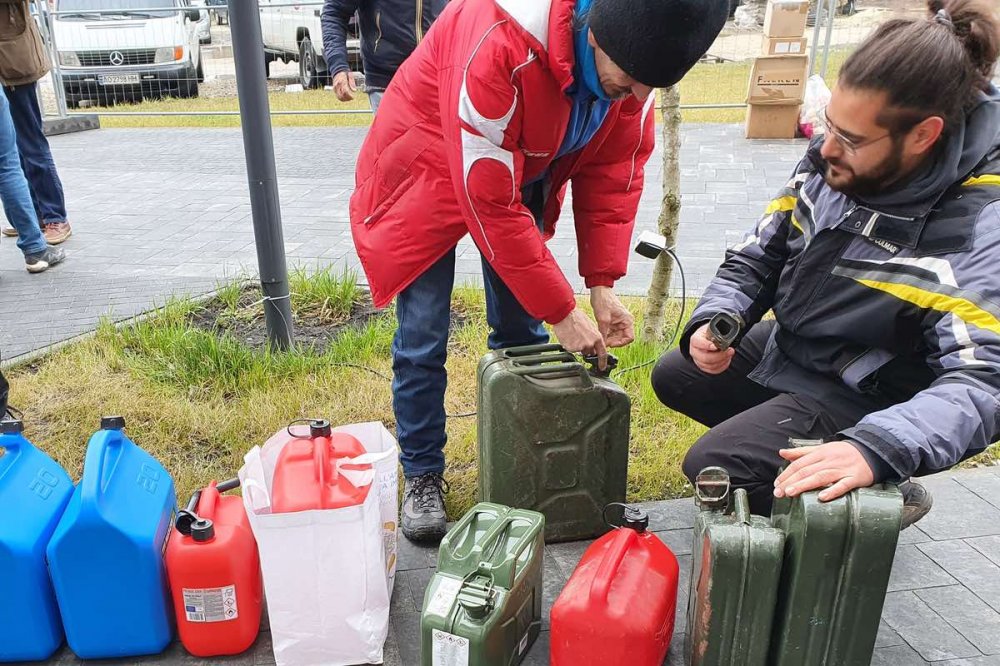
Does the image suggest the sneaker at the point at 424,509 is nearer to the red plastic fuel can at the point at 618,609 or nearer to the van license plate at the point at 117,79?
the red plastic fuel can at the point at 618,609

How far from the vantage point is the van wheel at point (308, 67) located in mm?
11378

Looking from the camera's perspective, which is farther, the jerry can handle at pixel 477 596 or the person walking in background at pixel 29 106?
the person walking in background at pixel 29 106

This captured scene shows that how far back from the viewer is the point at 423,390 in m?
2.51

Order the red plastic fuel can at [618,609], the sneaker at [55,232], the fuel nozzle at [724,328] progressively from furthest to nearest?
the sneaker at [55,232]
the fuel nozzle at [724,328]
the red plastic fuel can at [618,609]

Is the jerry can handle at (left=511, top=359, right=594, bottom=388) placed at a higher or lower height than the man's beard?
lower

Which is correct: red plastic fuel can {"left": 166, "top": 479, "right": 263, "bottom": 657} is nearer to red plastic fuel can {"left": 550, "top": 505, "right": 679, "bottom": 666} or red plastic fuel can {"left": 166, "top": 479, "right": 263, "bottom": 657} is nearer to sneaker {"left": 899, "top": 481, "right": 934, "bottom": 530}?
red plastic fuel can {"left": 550, "top": 505, "right": 679, "bottom": 666}

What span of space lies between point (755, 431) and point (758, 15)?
1759 centimetres

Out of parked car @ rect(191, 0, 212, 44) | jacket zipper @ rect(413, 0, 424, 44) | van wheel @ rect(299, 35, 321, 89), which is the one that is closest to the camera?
jacket zipper @ rect(413, 0, 424, 44)

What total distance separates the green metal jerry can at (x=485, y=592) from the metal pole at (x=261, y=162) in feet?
6.23

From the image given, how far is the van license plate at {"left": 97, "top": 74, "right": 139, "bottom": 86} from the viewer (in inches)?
427

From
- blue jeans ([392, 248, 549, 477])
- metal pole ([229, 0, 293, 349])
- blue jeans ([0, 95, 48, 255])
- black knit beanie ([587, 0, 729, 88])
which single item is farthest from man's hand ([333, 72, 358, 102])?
black knit beanie ([587, 0, 729, 88])

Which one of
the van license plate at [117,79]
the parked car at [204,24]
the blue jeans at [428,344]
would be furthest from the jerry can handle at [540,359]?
the van license plate at [117,79]

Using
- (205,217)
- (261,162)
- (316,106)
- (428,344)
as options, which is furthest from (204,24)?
(428,344)

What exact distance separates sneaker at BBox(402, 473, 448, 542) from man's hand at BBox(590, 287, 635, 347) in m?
0.69
